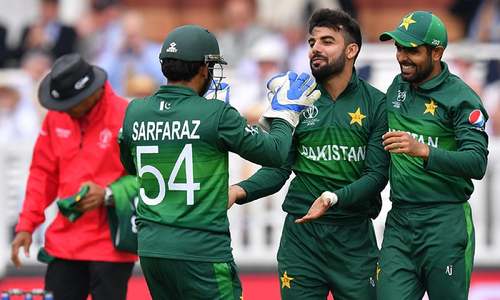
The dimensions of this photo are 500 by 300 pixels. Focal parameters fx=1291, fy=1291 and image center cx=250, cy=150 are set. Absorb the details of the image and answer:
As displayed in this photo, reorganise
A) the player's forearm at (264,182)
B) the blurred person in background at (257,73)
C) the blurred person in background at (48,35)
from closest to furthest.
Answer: the player's forearm at (264,182)
the blurred person in background at (257,73)
the blurred person in background at (48,35)

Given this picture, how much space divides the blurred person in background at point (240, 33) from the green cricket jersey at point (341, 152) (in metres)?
6.60

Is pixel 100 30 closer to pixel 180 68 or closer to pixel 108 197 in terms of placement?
pixel 108 197

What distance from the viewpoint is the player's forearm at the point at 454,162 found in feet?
21.7

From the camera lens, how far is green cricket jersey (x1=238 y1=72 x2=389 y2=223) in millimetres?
7098

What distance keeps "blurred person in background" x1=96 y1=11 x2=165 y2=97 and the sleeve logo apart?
7.19 meters

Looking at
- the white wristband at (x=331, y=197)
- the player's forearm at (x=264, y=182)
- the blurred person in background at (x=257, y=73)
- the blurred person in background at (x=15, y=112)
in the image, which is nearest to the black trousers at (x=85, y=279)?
the player's forearm at (x=264, y=182)

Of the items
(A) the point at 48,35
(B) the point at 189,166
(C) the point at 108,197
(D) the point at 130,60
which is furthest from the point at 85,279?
(A) the point at 48,35

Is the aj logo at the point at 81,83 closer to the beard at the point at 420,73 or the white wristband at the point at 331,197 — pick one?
the white wristband at the point at 331,197

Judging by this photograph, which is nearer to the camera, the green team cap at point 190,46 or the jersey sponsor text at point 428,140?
the green team cap at point 190,46

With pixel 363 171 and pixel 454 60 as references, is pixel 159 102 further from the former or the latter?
pixel 454 60

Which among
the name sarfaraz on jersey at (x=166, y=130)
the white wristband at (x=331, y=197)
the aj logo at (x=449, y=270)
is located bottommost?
the aj logo at (x=449, y=270)

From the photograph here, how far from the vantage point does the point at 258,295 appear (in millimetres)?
11648

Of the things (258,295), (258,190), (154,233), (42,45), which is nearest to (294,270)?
(258,190)

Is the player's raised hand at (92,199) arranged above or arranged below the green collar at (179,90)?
below
